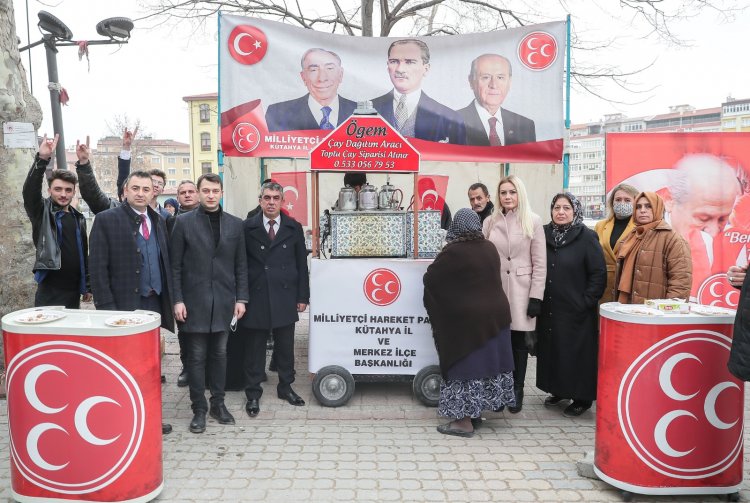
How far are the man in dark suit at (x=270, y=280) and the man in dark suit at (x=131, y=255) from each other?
671 mm

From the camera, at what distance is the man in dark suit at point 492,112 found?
6359 mm

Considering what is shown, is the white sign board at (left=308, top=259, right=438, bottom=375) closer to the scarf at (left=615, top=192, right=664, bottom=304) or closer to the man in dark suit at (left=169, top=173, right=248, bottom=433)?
the man in dark suit at (left=169, top=173, right=248, bottom=433)

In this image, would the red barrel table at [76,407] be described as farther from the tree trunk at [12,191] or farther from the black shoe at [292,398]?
the tree trunk at [12,191]

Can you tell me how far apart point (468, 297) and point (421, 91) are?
3.10m

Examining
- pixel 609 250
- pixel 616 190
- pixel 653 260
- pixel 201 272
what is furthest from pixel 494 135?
pixel 201 272

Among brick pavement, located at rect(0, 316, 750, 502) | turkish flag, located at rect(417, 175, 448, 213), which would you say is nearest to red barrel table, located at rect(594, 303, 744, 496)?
brick pavement, located at rect(0, 316, 750, 502)

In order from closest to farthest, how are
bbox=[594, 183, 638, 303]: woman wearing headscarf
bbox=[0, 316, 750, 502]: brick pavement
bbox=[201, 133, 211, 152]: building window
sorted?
bbox=[0, 316, 750, 502]: brick pavement
bbox=[594, 183, 638, 303]: woman wearing headscarf
bbox=[201, 133, 211, 152]: building window

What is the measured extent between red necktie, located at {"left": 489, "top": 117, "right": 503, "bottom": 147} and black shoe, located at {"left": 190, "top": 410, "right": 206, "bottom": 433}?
406 cm

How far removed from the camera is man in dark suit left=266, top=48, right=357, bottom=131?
20.4 ft

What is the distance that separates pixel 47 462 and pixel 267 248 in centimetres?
217

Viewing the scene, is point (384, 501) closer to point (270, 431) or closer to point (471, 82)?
point (270, 431)

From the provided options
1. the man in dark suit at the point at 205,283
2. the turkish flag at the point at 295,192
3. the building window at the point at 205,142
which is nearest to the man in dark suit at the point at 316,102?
the turkish flag at the point at 295,192

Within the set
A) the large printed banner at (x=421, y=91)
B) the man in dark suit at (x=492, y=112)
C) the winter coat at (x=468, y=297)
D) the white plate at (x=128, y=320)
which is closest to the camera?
the white plate at (x=128, y=320)

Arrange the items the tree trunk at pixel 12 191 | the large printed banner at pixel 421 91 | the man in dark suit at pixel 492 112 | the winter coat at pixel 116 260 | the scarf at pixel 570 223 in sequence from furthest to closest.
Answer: the man in dark suit at pixel 492 112 < the large printed banner at pixel 421 91 < the tree trunk at pixel 12 191 < the scarf at pixel 570 223 < the winter coat at pixel 116 260
